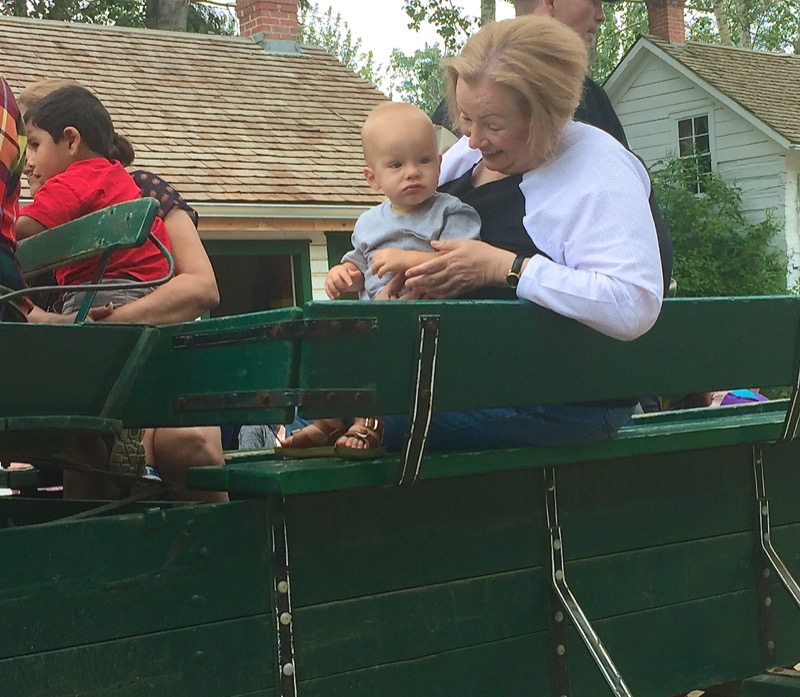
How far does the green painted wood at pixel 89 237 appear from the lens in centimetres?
268

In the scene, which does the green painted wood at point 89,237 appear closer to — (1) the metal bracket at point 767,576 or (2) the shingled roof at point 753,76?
(1) the metal bracket at point 767,576

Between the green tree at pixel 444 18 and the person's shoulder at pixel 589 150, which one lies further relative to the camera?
the green tree at pixel 444 18

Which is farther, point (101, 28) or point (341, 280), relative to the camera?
point (101, 28)

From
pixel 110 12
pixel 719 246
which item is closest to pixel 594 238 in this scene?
pixel 719 246

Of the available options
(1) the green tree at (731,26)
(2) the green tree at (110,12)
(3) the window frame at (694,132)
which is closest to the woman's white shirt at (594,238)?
(3) the window frame at (694,132)

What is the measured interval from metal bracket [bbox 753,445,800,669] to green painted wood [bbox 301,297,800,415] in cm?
34

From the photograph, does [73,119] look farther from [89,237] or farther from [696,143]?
[696,143]

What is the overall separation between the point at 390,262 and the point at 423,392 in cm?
50

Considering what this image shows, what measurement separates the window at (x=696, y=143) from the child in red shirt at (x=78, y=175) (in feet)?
A: 69.5

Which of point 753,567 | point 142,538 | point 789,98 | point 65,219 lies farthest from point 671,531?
point 789,98

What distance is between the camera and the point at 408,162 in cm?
314

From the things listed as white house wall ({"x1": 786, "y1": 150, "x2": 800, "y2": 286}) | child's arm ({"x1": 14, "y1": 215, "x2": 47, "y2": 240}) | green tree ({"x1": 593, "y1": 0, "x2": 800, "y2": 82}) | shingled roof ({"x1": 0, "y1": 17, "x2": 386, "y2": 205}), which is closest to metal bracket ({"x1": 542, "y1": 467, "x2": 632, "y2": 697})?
child's arm ({"x1": 14, "y1": 215, "x2": 47, "y2": 240})

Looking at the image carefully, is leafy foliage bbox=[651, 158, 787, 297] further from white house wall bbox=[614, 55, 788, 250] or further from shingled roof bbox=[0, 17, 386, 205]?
shingled roof bbox=[0, 17, 386, 205]

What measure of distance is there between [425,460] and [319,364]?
13.8 inches
